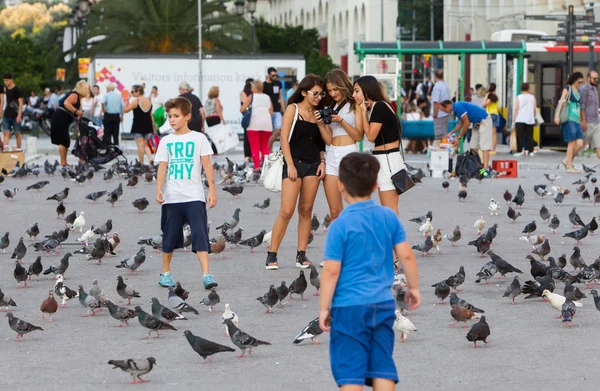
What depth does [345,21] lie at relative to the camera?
8131 cm

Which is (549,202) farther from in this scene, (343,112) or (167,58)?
(167,58)

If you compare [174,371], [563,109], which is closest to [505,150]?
[563,109]

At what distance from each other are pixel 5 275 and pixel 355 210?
6719 mm

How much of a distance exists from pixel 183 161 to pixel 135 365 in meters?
3.32

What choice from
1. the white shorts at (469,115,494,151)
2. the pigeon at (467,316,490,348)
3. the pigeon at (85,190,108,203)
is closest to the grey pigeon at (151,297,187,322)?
the pigeon at (467,316,490,348)

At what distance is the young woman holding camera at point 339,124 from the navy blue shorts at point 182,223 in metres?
1.33

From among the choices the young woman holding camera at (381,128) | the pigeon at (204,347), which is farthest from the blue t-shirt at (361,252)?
the young woman holding camera at (381,128)

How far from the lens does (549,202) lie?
59.5 ft

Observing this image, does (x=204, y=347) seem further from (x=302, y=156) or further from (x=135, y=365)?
(x=302, y=156)

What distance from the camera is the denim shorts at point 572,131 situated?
73.2 feet

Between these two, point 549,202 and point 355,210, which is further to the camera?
point 549,202

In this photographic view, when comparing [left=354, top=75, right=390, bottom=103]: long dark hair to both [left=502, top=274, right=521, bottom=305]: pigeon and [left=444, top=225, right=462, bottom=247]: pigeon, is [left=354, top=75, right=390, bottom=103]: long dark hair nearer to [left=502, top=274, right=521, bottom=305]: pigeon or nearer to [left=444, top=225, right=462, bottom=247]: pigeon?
[left=502, top=274, right=521, bottom=305]: pigeon

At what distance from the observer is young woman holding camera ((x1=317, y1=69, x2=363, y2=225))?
10.6m

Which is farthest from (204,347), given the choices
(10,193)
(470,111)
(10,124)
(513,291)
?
(10,124)
